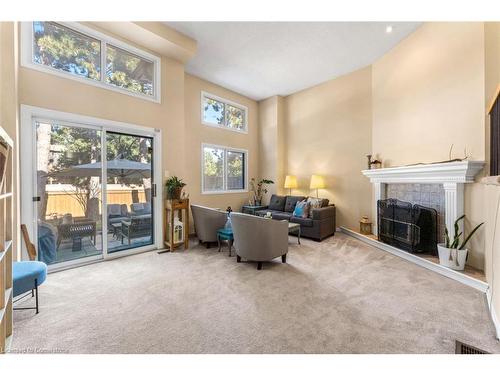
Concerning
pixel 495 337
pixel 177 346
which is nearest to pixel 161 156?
pixel 177 346

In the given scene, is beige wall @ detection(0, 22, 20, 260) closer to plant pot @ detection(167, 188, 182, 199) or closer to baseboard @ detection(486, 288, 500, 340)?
plant pot @ detection(167, 188, 182, 199)

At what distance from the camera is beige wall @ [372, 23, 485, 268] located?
9.03 feet

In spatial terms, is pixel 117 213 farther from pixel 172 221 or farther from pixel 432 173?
pixel 432 173

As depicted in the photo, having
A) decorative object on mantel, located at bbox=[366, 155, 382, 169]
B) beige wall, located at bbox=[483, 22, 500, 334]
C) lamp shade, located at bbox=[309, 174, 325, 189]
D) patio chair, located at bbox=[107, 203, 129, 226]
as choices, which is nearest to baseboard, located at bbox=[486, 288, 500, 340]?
beige wall, located at bbox=[483, 22, 500, 334]

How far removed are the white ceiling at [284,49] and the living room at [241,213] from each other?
1.4 inches

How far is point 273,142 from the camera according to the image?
6.27 metres

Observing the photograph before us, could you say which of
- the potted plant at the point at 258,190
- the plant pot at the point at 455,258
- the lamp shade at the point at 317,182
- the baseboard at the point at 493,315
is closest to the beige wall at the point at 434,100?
the plant pot at the point at 455,258

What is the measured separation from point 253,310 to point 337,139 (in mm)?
4425

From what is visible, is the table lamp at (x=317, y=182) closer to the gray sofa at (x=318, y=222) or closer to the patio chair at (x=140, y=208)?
the gray sofa at (x=318, y=222)

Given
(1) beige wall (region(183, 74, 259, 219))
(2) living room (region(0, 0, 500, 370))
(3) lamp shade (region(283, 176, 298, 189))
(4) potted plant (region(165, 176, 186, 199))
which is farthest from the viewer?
(3) lamp shade (region(283, 176, 298, 189))

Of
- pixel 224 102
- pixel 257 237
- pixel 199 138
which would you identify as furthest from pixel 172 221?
pixel 224 102

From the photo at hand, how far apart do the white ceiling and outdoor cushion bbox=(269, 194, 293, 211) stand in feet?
9.49
